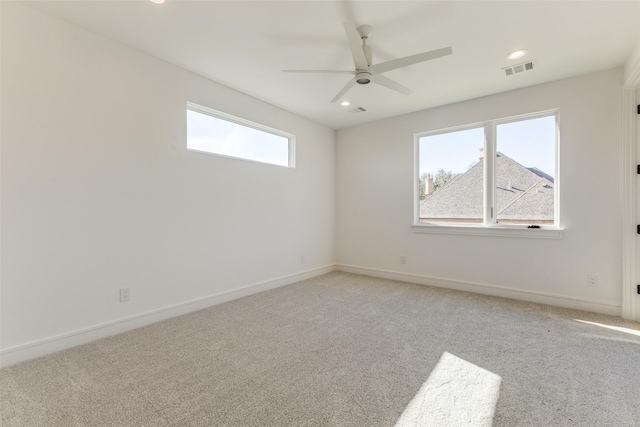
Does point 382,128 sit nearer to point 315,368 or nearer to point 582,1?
point 582,1

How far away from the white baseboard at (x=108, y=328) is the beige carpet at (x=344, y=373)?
10 cm

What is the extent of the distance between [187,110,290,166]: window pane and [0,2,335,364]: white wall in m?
0.15

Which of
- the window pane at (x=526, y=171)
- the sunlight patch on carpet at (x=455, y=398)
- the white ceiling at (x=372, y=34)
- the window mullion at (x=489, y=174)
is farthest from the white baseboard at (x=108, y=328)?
the window pane at (x=526, y=171)

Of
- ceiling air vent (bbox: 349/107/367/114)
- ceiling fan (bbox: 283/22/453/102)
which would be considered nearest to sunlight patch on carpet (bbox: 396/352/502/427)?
ceiling fan (bbox: 283/22/453/102)

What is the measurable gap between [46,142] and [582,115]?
520 cm

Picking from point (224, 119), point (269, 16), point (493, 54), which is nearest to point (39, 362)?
point (224, 119)

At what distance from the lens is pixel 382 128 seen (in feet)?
15.2

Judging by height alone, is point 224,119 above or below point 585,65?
below

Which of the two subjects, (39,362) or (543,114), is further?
(543,114)

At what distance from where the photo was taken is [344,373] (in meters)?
1.90

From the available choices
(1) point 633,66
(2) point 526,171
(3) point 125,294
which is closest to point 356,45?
(1) point 633,66

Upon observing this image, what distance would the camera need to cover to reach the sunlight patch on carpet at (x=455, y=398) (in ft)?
4.77

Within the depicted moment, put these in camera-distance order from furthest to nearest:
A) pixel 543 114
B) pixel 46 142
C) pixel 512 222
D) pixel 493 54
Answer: pixel 512 222 < pixel 543 114 < pixel 493 54 < pixel 46 142

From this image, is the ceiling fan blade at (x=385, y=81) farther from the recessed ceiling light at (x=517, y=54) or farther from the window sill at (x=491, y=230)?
the window sill at (x=491, y=230)
